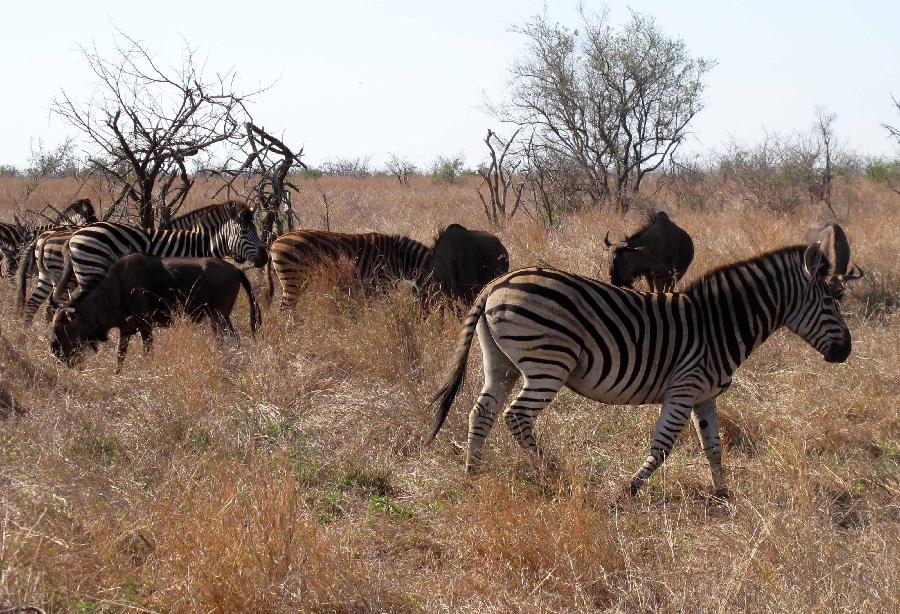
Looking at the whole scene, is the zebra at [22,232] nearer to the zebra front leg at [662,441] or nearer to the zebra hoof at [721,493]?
the zebra front leg at [662,441]

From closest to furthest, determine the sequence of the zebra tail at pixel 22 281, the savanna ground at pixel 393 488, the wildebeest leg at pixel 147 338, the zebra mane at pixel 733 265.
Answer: the savanna ground at pixel 393 488 → the zebra mane at pixel 733 265 → the wildebeest leg at pixel 147 338 → the zebra tail at pixel 22 281

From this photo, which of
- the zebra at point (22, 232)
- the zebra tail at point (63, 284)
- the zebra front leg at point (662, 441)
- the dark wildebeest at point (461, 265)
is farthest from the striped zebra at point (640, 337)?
the zebra at point (22, 232)

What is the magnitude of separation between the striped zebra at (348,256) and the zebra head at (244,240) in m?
0.32

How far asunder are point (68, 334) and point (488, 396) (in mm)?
4215

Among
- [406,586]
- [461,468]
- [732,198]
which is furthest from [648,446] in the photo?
[732,198]

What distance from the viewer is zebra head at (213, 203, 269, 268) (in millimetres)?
11398

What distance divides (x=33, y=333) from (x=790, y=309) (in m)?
7.08

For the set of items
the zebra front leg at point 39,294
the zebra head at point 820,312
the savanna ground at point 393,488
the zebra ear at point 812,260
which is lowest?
the savanna ground at point 393,488

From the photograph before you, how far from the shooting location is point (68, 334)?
8.02 m

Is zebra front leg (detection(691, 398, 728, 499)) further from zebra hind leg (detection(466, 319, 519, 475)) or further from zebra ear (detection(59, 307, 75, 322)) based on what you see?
zebra ear (detection(59, 307, 75, 322))

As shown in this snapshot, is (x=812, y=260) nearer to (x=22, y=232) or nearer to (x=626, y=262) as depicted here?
(x=626, y=262)

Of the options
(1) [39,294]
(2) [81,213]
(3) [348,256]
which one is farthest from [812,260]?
(2) [81,213]

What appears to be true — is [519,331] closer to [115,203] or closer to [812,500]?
[812,500]

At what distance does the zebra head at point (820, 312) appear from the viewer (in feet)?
19.4
